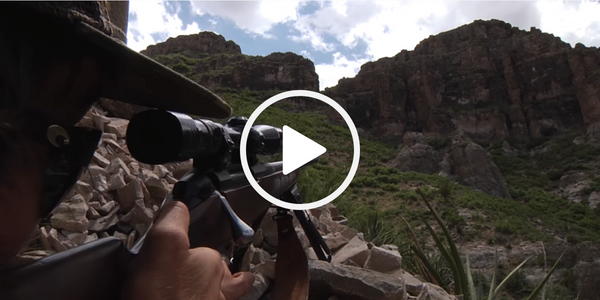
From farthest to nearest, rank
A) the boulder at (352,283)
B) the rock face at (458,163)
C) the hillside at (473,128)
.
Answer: the rock face at (458,163) → the hillside at (473,128) → the boulder at (352,283)

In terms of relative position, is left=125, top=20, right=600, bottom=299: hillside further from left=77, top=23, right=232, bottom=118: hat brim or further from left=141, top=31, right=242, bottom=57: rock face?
left=77, top=23, right=232, bottom=118: hat brim

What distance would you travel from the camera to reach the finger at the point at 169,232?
616mm

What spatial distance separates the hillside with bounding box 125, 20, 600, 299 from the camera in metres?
17.2

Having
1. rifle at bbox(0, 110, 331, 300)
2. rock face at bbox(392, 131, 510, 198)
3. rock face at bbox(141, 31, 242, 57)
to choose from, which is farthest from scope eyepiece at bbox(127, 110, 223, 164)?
rock face at bbox(141, 31, 242, 57)

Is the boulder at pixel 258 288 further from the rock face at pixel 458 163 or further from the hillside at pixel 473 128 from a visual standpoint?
the rock face at pixel 458 163

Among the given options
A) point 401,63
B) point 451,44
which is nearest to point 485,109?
point 401,63

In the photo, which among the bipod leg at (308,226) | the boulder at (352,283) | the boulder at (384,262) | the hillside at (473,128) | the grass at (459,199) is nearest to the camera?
the bipod leg at (308,226)

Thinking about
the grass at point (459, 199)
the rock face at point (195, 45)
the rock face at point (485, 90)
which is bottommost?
the grass at point (459, 199)

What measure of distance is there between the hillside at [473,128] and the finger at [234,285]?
11326mm

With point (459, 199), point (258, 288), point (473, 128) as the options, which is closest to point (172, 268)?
point (258, 288)

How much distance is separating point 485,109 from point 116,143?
4897cm

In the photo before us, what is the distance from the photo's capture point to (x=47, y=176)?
0.54m

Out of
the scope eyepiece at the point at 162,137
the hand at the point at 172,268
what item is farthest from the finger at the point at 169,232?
the scope eyepiece at the point at 162,137

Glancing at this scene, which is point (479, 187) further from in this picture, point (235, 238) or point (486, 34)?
point (486, 34)
